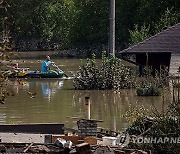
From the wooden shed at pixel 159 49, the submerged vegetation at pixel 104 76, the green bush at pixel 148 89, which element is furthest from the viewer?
the wooden shed at pixel 159 49

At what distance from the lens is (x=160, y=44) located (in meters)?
34.7

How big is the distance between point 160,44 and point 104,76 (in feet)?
19.4

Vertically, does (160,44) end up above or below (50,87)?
above

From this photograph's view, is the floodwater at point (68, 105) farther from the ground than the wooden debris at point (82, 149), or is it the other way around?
the wooden debris at point (82, 149)

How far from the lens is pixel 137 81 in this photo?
3109 cm

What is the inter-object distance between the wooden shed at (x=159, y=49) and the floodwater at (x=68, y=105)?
14.2ft

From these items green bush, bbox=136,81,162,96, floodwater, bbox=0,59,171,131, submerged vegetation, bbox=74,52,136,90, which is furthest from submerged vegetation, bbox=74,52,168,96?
green bush, bbox=136,81,162,96

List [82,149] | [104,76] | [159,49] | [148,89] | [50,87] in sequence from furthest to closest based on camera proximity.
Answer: [159,49]
[50,87]
[104,76]
[148,89]
[82,149]

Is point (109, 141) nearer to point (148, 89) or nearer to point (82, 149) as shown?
point (82, 149)

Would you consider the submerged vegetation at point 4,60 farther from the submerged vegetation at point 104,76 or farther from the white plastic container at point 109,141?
the submerged vegetation at point 104,76

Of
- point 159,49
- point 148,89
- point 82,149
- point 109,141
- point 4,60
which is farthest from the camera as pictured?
point 159,49

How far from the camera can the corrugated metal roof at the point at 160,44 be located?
112ft

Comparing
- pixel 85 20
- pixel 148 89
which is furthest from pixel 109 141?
pixel 85 20

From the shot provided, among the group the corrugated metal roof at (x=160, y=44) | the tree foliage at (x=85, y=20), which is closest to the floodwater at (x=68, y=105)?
the corrugated metal roof at (x=160, y=44)
